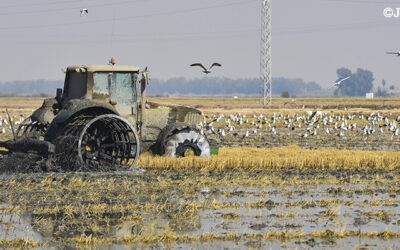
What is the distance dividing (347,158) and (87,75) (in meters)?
8.37

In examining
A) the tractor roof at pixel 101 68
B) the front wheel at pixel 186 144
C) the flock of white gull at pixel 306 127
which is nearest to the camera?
the tractor roof at pixel 101 68

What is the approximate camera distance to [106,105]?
17578 mm

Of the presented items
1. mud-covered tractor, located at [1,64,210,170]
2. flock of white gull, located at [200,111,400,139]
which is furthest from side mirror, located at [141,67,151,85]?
flock of white gull, located at [200,111,400,139]

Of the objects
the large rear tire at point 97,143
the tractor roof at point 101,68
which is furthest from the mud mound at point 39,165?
the tractor roof at point 101,68

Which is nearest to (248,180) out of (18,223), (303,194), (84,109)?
(303,194)

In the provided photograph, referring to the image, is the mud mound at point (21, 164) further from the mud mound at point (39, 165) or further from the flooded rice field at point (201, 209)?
the flooded rice field at point (201, 209)

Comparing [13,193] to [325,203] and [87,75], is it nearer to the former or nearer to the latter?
[87,75]

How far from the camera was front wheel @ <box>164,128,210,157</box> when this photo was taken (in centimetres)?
1997

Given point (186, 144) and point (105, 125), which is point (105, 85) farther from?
point (186, 144)

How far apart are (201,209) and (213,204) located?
18.5 inches

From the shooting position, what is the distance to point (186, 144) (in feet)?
66.3

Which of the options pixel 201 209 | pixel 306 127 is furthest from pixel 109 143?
pixel 306 127

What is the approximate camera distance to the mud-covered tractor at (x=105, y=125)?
17.2m

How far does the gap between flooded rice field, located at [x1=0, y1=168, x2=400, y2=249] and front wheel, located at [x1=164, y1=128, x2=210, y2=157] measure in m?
1.25
